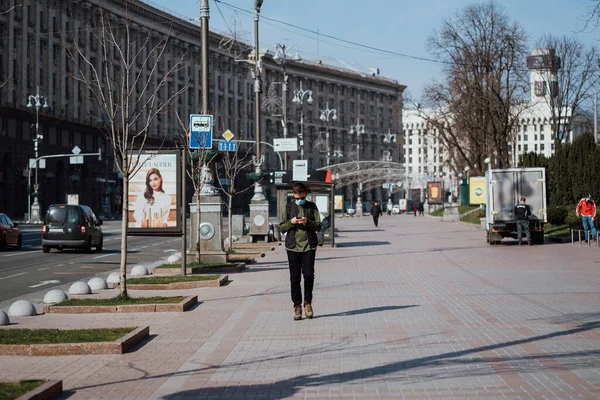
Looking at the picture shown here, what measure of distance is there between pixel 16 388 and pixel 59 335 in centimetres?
331

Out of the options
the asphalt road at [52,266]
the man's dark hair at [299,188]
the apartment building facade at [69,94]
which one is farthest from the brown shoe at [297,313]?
the apartment building facade at [69,94]

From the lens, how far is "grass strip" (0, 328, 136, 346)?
34.1 feet

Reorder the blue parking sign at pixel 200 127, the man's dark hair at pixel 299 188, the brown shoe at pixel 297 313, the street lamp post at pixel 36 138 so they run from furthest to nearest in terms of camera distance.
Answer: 1. the street lamp post at pixel 36 138
2. the blue parking sign at pixel 200 127
3. the man's dark hair at pixel 299 188
4. the brown shoe at pixel 297 313

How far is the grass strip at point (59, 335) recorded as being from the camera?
10.4 m

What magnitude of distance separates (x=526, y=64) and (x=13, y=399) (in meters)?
55.7

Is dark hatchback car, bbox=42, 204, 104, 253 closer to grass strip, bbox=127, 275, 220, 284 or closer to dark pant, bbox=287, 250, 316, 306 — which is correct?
grass strip, bbox=127, 275, 220, 284

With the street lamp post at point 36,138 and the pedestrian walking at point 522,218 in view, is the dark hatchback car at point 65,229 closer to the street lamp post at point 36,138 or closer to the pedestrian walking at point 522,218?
the pedestrian walking at point 522,218

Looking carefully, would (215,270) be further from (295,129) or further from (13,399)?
(295,129)

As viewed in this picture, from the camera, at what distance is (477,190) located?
190 ft

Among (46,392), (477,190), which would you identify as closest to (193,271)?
(46,392)

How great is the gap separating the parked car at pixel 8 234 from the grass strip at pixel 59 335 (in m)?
24.6

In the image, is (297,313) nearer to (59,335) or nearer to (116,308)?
(116,308)

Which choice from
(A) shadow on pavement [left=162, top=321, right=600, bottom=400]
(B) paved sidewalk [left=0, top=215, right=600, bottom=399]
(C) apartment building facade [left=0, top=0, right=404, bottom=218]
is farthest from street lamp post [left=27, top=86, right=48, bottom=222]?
(A) shadow on pavement [left=162, top=321, right=600, bottom=400]

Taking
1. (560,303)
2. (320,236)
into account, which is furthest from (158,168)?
(320,236)
